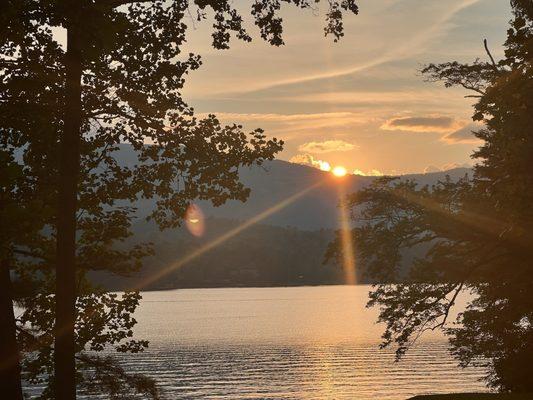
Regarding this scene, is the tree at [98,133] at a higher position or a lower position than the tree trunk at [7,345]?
higher

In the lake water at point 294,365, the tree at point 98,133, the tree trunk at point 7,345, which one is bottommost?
the lake water at point 294,365

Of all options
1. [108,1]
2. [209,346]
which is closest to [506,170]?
[108,1]

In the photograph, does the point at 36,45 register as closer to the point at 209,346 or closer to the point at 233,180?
the point at 233,180

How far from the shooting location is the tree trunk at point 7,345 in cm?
1892

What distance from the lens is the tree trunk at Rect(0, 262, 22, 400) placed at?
18.9m

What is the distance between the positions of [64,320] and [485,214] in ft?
61.7

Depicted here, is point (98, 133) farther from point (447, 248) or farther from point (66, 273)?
point (447, 248)

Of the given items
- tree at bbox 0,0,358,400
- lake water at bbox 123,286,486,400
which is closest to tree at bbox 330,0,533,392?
tree at bbox 0,0,358,400

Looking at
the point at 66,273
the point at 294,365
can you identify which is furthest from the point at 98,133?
the point at 294,365

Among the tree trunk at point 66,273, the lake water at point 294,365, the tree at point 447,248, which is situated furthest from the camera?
the lake water at point 294,365

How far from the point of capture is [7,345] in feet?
62.2

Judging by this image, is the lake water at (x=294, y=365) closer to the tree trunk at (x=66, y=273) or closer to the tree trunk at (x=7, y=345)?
the tree trunk at (x=7, y=345)

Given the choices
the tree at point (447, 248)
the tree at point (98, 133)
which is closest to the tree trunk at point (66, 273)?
the tree at point (98, 133)

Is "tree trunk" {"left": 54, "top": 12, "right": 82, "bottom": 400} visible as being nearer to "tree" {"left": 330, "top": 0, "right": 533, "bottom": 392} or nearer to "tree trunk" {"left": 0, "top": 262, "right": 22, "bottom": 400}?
"tree trunk" {"left": 0, "top": 262, "right": 22, "bottom": 400}
